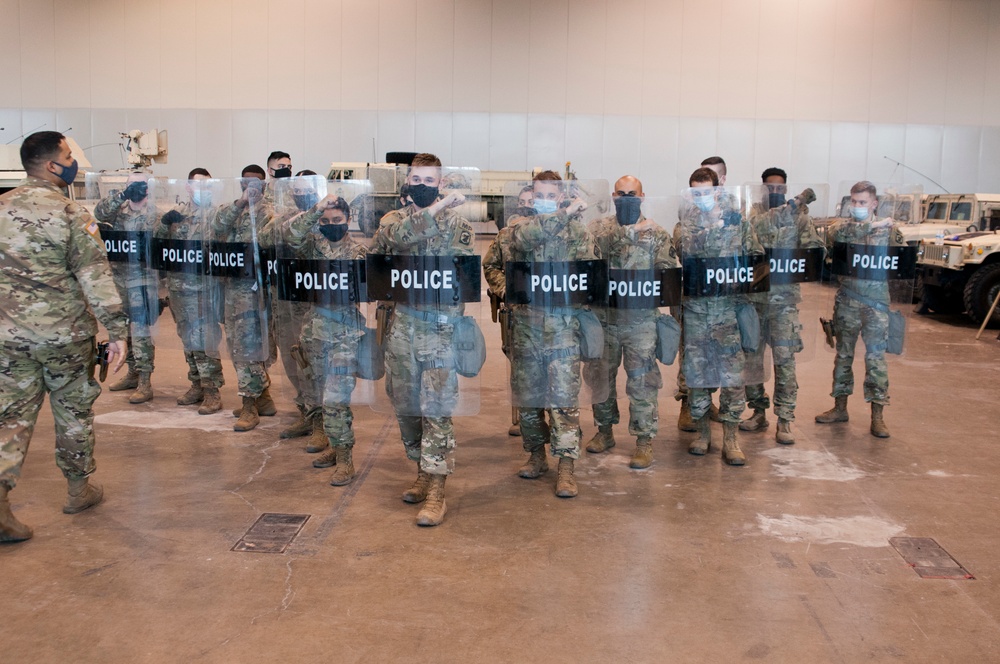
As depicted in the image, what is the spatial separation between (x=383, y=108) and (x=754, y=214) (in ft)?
53.8

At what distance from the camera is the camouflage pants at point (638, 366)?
17.8 ft

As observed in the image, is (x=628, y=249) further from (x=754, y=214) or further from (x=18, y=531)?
(x=18, y=531)

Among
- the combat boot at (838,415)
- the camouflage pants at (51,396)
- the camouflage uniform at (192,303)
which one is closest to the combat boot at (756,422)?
the combat boot at (838,415)

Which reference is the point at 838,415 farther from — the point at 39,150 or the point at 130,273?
the point at 39,150

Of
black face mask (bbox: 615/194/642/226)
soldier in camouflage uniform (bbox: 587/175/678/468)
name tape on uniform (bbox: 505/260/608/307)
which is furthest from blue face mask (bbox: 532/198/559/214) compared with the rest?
black face mask (bbox: 615/194/642/226)

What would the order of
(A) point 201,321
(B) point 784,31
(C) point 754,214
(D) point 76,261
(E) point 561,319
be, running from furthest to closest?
(B) point 784,31
(A) point 201,321
(C) point 754,214
(E) point 561,319
(D) point 76,261

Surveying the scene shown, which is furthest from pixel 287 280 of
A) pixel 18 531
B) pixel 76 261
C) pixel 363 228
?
pixel 18 531

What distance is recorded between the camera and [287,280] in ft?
17.2

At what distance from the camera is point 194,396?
7.26 metres

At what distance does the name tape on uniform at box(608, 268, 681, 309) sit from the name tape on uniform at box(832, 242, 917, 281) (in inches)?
67.9

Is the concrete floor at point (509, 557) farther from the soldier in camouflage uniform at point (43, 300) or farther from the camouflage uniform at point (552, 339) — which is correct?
the soldier in camouflage uniform at point (43, 300)

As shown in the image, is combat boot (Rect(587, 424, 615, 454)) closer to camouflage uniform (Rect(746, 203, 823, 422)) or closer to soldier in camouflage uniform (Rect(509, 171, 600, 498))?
soldier in camouflage uniform (Rect(509, 171, 600, 498))

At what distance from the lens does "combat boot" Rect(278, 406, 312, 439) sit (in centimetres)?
630

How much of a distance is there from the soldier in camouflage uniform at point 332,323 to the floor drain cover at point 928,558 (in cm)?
313
